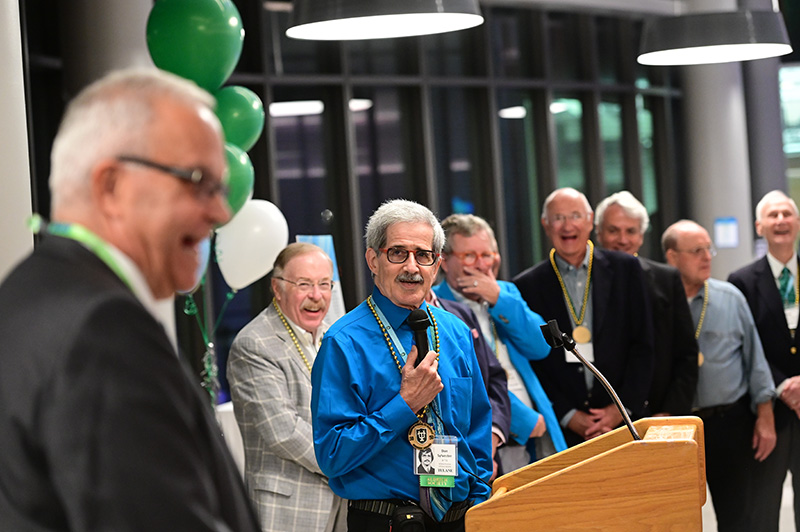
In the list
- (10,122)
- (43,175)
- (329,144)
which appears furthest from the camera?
(329,144)

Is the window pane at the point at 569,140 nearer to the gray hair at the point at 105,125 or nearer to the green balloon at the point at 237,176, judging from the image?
the green balloon at the point at 237,176

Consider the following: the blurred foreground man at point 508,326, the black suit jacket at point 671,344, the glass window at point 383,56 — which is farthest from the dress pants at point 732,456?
the glass window at point 383,56

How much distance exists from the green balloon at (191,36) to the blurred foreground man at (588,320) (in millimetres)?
1685

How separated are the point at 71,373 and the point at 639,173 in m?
10.5

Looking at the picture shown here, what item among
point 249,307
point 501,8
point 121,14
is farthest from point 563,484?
point 501,8

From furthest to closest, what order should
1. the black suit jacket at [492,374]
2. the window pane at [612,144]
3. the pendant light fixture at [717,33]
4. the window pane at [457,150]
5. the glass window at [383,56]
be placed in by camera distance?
1. the window pane at [612,144]
2. the window pane at [457,150]
3. the glass window at [383,56]
4. the pendant light fixture at [717,33]
5. the black suit jacket at [492,374]

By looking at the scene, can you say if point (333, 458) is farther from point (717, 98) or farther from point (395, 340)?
point (717, 98)

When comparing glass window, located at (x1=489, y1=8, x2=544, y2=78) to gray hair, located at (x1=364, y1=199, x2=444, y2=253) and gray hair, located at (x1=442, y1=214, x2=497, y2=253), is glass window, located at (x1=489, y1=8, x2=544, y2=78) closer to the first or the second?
gray hair, located at (x1=442, y1=214, x2=497, y2=253)

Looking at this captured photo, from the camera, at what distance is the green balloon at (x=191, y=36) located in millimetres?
4211

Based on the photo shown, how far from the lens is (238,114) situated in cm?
444

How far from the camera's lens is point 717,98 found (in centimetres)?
1064

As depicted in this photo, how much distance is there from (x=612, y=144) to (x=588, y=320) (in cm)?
693

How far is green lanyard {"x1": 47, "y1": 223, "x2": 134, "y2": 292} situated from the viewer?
47.2 inches

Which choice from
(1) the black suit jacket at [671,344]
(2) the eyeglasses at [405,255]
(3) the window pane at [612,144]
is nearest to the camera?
(2) the eyeglasses at [405,255]
